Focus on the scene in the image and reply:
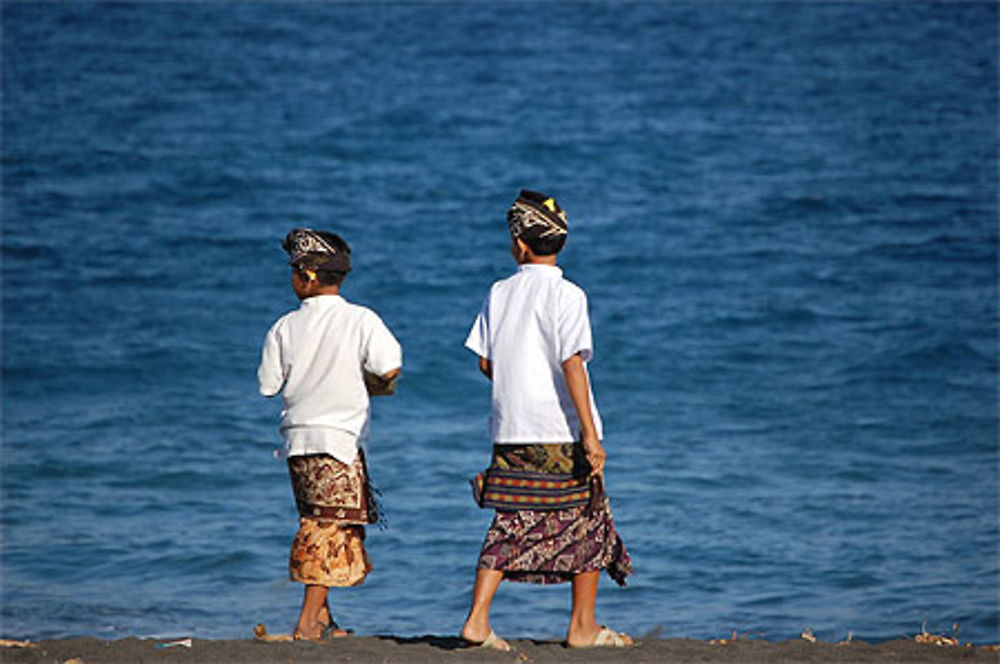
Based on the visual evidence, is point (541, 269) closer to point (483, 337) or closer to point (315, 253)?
point (483, 337)

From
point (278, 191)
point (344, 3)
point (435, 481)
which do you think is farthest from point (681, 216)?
point (344, 3)

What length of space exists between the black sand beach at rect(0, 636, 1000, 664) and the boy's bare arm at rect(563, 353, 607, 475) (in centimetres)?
71

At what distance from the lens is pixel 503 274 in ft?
56.4

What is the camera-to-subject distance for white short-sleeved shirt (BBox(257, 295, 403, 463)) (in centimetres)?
525

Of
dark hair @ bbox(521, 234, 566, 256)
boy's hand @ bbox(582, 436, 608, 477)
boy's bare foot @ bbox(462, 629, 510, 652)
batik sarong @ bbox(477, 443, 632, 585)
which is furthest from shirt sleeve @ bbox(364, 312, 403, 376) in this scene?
boy's bare foot @ bbox(462, 629, 510, 652)

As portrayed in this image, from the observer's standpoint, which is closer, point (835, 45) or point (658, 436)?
point (658, 436)

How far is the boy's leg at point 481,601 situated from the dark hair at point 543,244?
3.61 ft

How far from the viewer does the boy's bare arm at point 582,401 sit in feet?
16.3

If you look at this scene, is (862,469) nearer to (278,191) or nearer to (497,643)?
(497,643)

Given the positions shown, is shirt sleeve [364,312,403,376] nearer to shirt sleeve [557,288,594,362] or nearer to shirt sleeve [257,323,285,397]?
shirt sleeve [257,323,285,397]

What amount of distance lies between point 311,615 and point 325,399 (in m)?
0.80

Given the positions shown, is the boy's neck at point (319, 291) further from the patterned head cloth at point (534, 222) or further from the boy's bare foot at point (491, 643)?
the boy's bare foot at point (491, 643)

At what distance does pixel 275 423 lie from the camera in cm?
1234

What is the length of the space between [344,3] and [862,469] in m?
18.8
